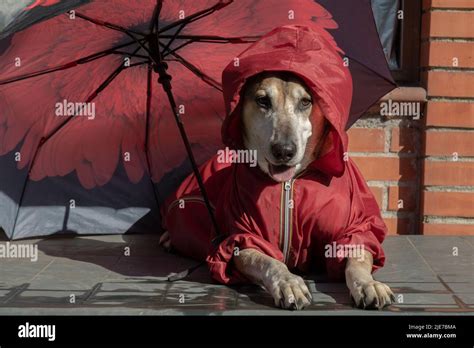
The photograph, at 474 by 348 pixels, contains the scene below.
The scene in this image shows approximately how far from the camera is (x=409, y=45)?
473 cm

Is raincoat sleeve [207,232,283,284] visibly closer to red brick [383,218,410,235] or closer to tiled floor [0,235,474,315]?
tiled floor [0,235,474,315]

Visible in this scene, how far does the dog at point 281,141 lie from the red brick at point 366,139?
117 cm

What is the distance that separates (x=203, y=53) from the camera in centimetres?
408

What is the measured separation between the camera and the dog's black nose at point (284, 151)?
329 cm

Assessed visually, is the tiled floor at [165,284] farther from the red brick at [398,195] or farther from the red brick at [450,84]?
the red brick at [450,84]

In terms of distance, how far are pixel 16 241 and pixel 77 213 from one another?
0.36 m

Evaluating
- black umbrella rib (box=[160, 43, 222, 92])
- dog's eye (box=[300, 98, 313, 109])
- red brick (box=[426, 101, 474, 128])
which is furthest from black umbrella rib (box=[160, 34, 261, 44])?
red brick (box=[426, 101, 474, 128])

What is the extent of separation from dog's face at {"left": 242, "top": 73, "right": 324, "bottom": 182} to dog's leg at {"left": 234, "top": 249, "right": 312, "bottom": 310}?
0.36m

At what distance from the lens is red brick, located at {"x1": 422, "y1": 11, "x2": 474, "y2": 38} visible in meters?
4.54

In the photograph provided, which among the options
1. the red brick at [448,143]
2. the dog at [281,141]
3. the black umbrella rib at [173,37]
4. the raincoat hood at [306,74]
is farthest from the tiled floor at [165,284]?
the black umbrella rib at [173,37]

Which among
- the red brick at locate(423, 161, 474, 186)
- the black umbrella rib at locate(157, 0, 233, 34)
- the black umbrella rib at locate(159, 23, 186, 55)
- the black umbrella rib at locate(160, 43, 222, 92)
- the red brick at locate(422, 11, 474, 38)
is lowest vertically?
the red brick at locate(423, 161, 474, 186)

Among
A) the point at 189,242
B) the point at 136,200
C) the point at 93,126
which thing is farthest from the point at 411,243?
the point at 93,126

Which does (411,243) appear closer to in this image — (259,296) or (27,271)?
(259,296)
